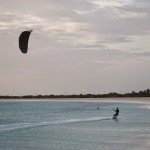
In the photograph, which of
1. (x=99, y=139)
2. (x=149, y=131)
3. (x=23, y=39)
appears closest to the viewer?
(x=23, y=39)

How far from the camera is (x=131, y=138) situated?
24.6 meters

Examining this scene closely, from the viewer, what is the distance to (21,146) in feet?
74.1

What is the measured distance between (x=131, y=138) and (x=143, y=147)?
3.86 meters

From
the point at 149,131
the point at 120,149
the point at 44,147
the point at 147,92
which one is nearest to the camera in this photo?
the point at 120,149

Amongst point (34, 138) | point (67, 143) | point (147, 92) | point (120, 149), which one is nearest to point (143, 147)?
point (120, 149)

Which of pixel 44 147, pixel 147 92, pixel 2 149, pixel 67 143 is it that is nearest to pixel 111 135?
pixel 67 143

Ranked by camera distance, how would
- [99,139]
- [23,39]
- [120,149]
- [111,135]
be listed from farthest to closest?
[111,135] < [99,139] < [120,149] < [23,39]

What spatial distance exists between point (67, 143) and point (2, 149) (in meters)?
3.65

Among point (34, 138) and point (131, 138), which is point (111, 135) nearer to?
point (131, 138)

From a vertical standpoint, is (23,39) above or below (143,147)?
above

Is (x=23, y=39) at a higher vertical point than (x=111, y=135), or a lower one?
higher

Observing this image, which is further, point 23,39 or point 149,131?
point 149,131

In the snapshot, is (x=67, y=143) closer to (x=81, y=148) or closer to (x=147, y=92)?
(x=81, y=148)

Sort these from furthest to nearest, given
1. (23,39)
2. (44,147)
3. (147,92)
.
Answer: (147,92), (44,147), (23,39)
